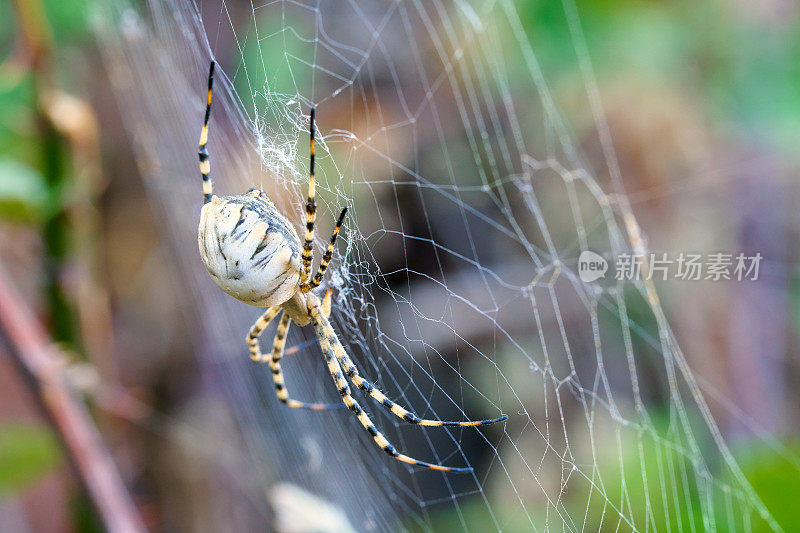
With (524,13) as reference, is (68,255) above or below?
below

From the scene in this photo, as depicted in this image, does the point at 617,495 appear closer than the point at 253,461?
Yes

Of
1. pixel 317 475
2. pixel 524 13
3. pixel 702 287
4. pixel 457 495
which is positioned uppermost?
pixel 524 13

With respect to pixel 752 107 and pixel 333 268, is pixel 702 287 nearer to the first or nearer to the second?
pixel 752 107

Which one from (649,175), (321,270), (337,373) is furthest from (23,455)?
(649,175)

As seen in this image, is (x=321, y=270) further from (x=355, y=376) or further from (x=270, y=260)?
(x=355, y=376)

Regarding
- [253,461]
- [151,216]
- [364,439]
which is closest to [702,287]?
[364,439]

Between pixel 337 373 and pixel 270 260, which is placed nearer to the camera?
pixel 270 260

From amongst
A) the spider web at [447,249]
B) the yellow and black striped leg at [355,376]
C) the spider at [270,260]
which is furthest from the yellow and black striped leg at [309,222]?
the spider web at [447,249]
